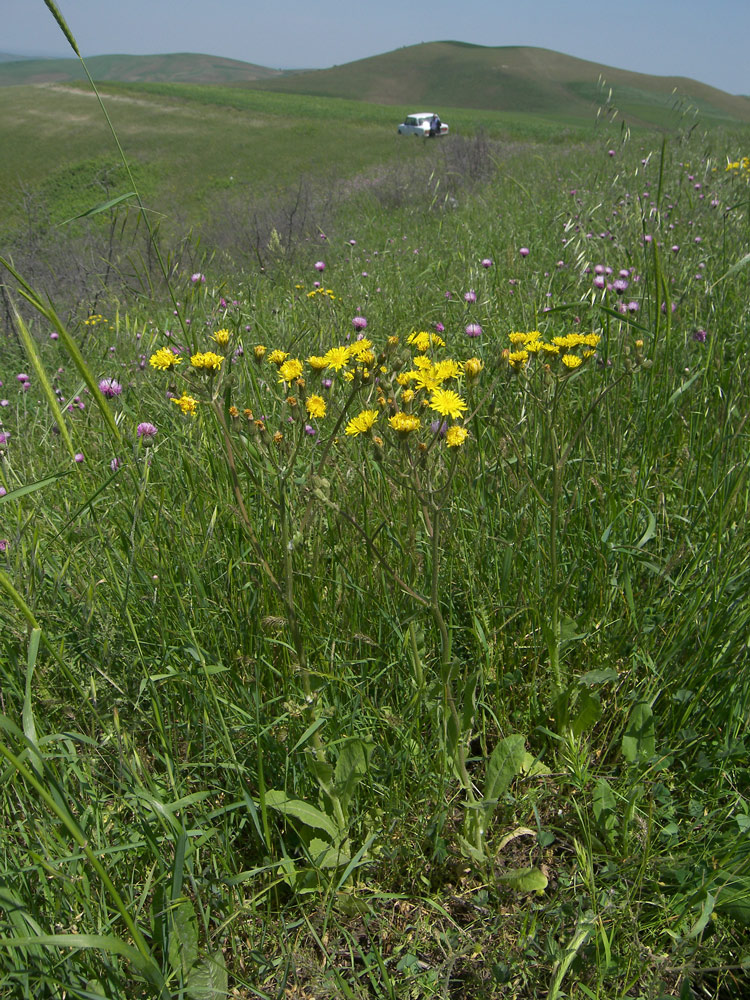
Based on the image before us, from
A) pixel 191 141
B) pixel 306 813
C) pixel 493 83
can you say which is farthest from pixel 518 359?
pixel 493 83

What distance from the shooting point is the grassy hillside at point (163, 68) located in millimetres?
142750

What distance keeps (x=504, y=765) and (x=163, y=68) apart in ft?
664

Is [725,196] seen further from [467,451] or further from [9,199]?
[9,199]

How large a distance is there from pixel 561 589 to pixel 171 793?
0.88 m

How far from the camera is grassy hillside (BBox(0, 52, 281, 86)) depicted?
468 ft

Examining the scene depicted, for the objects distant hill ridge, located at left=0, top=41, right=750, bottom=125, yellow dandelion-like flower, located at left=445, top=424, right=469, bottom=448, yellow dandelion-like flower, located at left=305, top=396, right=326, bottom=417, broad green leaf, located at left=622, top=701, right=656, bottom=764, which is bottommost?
broad green leaf, located at left=622, top=701, right=656, bottom=764

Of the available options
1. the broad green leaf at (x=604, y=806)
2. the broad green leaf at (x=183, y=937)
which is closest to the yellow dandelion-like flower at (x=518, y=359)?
the broad green leaf at (x=604, y=806)

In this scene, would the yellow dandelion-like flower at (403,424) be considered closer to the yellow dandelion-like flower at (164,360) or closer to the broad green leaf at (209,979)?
the yellow dandelion-like flower at (164,360)

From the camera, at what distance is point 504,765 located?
1196 millimetres

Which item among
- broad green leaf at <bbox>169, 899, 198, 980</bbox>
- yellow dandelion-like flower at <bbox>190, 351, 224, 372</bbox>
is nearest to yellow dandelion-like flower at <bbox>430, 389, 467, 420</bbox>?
yellow dandelion-like flower at <bbox>190, 351, 224, 372</bbox>

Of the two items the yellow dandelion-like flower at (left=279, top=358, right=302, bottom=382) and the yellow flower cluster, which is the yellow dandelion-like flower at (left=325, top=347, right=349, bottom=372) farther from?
the yellow flower cluster

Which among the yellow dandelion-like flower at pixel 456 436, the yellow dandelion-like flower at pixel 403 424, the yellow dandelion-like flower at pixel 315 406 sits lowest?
the yellow dandelion-like flower at pixel 315 406

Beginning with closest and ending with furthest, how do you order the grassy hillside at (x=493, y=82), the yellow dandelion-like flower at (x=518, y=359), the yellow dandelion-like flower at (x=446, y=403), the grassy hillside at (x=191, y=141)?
1. the yellow dandelion-like flower at (x=446, y=403)
2. the yellow dandelion-like flower at (x=518, y=359)
3. the grassy hillside at (x=191, y=141)
4. the grassy hillside at (x=493, y=82)

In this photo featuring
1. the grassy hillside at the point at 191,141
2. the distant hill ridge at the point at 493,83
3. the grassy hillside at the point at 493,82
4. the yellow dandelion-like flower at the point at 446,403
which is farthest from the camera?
the grassy hillside at the point at 493,82
